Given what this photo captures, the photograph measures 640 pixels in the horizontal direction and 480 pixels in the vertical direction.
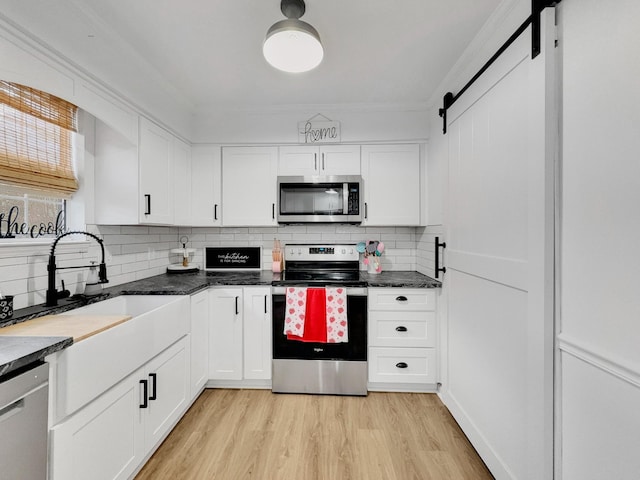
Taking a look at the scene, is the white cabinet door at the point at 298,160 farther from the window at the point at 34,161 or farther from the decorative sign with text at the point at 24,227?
the decorative sign with text at the point at 24,227

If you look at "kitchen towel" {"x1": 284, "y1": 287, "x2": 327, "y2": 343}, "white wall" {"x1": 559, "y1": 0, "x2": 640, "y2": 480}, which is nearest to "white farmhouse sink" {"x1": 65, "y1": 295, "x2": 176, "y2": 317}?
"kitchen towel" {"x1": 284, "y1": 287, "x2": 327, "y2": 343}

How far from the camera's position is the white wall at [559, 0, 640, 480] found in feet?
3.04

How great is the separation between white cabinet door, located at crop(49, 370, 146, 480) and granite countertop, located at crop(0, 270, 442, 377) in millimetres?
325

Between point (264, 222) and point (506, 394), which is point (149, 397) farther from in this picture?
point (506, 394)

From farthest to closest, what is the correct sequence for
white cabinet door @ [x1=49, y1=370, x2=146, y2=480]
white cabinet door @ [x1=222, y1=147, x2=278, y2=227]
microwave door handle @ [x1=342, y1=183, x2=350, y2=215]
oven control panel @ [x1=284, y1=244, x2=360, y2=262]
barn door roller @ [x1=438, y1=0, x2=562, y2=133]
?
1. oven control panel @ [x1=284, y1=244, x2=360, y2=262]
2. white cabinet door @ [x1=222, y1=147, x2=278, y2=227]
3. microwave door handle @ [x1=342, y1=183, x2=350, y2=215]
4. barn door roller @ [x1=438, y1=0, x2=562, y2=133]
5. white cabinet door @ [x1=49, y1=370, x2=146, y2=480]

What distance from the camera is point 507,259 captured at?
1496mm

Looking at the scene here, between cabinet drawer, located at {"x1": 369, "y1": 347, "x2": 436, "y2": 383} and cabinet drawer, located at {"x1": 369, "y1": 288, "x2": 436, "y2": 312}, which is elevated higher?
Result: cabinet drawer, located at {"x1": 369, "y1": 288, "x2": 436, "y2": 312}

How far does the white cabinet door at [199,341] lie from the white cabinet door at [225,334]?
0.05 meters

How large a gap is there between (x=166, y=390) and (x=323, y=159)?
86.3 inches

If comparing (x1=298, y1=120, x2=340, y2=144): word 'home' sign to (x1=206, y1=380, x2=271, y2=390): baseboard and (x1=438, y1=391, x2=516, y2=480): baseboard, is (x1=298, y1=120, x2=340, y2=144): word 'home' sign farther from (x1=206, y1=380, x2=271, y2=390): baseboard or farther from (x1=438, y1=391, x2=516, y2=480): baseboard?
(x1=438, y1=391, x2=516, y2=480): baseboard

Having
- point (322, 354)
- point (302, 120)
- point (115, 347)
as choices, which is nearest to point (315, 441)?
point (322, 354)

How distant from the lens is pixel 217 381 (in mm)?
2607

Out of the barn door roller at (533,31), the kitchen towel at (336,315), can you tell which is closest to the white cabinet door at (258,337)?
the kitchen towel at (336,315)

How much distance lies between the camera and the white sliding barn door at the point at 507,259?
1259 mm
